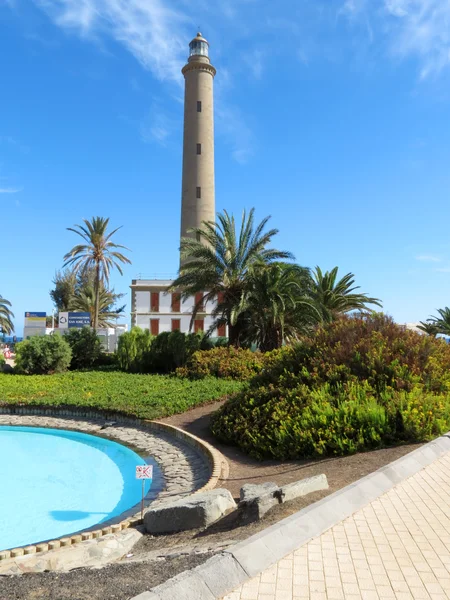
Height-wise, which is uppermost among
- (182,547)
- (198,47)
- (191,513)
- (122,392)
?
(198,47)

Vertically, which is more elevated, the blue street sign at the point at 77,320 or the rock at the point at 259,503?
the blue street sign at the point at 77,320

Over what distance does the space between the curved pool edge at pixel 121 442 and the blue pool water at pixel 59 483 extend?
0.56 meters

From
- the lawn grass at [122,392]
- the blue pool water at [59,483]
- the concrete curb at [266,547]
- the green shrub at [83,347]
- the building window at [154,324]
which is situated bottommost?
the blue pool water at [59,483]

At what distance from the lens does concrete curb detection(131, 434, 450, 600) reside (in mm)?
3568

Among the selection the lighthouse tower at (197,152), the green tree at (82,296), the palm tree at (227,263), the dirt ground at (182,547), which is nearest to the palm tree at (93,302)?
the green tree at (82,296)

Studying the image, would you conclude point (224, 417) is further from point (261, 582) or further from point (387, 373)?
point (261, 582)

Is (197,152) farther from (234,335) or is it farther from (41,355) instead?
(41,355)

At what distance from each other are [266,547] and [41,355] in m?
21.9

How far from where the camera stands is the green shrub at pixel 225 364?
1912 centimetres

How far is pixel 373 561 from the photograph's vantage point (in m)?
4.25

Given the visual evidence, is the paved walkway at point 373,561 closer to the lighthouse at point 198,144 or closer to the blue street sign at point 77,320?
the blue street sign at point 77,320

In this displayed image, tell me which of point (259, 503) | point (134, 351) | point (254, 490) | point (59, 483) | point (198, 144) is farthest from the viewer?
point (198, 144)

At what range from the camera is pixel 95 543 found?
19.8ft

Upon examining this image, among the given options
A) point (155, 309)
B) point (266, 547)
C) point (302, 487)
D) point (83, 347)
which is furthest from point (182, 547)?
point (155, 309)
